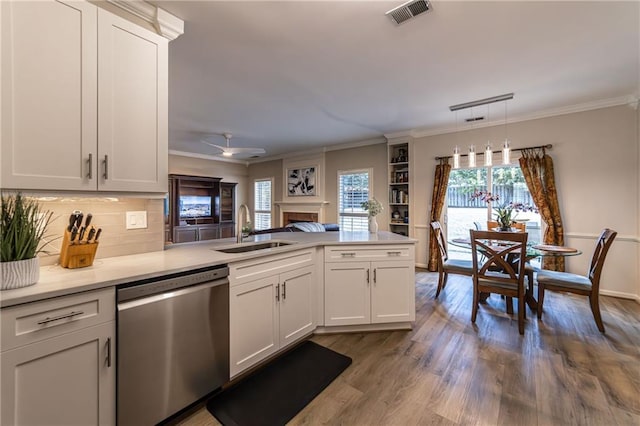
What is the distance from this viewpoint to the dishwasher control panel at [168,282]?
4.43ft

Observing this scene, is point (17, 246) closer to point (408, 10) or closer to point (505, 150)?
point (408, 10)

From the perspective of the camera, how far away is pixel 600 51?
2426 millimetres

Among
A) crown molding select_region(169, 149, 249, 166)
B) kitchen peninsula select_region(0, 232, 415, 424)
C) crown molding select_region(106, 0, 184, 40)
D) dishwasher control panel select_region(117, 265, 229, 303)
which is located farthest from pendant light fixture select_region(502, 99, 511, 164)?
crown molding select_region(169, 149, 249, 166)

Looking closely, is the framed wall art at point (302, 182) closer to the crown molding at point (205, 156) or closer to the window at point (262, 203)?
the window at point (262, 203)

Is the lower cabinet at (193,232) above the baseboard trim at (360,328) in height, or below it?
above

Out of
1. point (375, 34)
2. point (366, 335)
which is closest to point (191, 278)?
point (366, 335)

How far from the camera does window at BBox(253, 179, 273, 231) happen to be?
7906 mm

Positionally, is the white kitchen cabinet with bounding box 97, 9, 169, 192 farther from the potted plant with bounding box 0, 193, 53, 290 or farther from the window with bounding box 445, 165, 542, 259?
the window with bounding box 445, 165, 542, 259

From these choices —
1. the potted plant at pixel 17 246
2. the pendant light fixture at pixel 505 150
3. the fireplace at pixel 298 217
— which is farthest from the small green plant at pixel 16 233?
the fireplace at pixel 298 217

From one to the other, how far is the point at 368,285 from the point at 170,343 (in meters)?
1.72

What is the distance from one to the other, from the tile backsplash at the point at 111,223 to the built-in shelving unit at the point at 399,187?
4.46 meters

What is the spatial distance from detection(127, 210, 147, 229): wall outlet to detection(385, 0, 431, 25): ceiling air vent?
2320 millimetres

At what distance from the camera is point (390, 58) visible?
99.9 inches

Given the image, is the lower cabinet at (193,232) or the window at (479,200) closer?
the window at (479,200)
